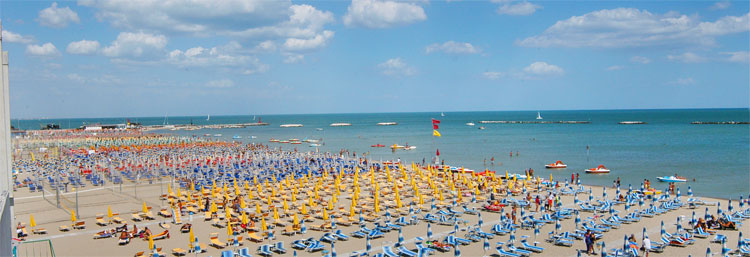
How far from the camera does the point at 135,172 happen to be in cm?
3266

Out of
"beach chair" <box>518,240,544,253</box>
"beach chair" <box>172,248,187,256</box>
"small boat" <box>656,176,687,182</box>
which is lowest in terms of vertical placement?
"small boat" <box>656,176,687,182</box>

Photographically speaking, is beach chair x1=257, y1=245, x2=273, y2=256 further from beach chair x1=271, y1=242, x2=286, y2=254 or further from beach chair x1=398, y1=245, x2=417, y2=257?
beach chair x1=398, y1=245, x2=417, y2=257

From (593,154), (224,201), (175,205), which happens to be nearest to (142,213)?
(175,205)

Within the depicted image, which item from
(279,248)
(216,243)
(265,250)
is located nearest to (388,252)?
(279,248)

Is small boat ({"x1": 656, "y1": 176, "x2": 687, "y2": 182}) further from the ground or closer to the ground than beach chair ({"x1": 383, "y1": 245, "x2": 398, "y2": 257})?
closer to the ground

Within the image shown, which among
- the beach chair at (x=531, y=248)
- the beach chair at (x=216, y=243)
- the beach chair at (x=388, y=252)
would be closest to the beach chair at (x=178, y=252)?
the beach chair at (x=216, y=243)

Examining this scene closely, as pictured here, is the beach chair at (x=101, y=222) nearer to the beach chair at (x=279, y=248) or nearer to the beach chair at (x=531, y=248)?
the beach chair at (x=279, y=248)

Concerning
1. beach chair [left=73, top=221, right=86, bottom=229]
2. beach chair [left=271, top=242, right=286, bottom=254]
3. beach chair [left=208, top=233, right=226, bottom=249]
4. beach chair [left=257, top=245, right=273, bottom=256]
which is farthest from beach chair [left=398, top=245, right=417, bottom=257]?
beach chair [left=73, top=221, right=86, bottom=229]

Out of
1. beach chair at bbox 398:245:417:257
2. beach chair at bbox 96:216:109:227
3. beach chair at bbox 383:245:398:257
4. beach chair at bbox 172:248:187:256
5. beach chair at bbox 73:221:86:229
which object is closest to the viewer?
beach chair at bbox 383:245:398:257

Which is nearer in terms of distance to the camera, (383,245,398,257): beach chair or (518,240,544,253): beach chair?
(383,245,398,257): beach chair

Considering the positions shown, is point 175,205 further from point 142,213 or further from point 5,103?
point 5,103

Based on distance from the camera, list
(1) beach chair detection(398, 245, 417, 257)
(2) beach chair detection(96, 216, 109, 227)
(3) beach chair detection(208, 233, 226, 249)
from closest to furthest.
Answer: (1) beach chair detection(398, 245, 417, 257) → (3) beach chair detection(208, 233, 226, 249) → (2) beach chair detection(96, 216, 109, 227)

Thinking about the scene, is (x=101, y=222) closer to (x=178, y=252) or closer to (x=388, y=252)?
(x=178, y=252)

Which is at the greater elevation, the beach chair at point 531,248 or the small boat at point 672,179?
the beach chair at point 531,248
